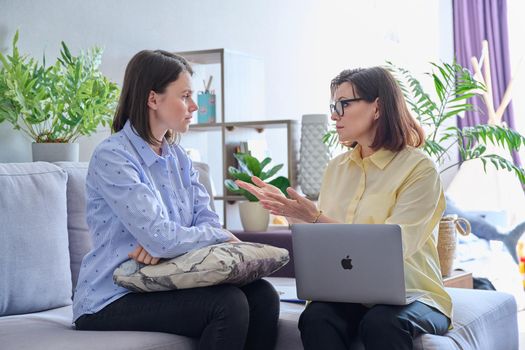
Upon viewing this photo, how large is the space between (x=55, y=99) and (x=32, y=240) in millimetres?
668

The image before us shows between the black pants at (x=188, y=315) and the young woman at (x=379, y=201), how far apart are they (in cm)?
20

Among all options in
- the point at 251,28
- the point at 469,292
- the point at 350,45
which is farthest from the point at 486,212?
the point at 469,292

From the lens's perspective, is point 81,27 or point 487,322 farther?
point 81,27

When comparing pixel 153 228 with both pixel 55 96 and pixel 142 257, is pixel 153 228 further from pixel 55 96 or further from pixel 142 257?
pixel 55 96

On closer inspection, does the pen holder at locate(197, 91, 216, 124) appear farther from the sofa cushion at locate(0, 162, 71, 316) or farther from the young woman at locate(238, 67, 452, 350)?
the young woman at locate(238, 67, 452, 350)

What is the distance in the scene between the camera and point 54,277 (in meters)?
2.33

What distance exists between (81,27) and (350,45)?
2.94 meters

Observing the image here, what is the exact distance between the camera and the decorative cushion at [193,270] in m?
1.90

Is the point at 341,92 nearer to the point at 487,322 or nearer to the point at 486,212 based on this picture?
the point at 487,322

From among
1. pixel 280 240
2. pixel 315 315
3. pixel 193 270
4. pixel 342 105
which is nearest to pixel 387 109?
pixel 342 105

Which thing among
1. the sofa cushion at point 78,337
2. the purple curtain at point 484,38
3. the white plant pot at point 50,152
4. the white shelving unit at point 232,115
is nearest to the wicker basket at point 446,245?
the white shelving unit at point 232,115

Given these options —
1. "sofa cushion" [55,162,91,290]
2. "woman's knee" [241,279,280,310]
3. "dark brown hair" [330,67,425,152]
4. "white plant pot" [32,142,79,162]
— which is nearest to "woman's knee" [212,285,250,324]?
"woman's knee" [241,279,280,310]

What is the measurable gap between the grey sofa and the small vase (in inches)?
47.4

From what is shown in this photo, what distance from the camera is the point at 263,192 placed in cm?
209
